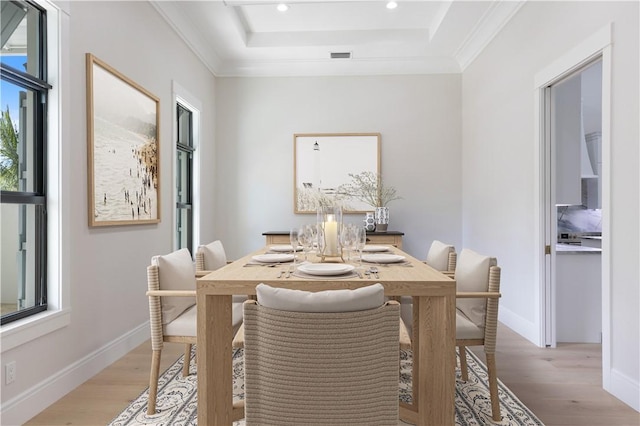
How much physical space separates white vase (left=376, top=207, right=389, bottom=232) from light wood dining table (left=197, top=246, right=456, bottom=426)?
270 cm

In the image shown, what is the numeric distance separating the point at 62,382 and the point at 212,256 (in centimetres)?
106

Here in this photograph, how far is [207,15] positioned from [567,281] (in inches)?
153

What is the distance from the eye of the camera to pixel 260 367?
127cm

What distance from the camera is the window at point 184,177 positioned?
4.02 m

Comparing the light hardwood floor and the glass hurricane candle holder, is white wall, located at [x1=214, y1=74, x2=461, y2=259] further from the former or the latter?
the glass hurricane candle holder

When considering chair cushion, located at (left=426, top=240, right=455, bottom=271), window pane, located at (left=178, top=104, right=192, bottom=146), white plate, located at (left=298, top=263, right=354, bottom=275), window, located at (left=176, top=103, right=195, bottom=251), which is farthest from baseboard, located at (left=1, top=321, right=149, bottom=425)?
chair cushion, located at (left=426, top=240, right=455, bottom=271)

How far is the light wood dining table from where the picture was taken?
159cm

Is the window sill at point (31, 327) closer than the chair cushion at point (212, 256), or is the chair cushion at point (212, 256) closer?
the window sill at point (31, 327)

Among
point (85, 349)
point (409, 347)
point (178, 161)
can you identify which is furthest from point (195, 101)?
point (409, 347)

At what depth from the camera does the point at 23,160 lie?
2053 mm

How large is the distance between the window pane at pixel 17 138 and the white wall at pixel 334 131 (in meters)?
2.79

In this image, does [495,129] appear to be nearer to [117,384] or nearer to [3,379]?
[117,384]

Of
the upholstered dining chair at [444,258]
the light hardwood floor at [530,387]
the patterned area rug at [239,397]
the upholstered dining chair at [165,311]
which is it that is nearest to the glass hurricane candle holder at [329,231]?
the upholstered dining chair at [165,311]

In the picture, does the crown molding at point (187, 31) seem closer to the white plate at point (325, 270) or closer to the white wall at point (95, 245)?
the white wall at point (95, 245)
